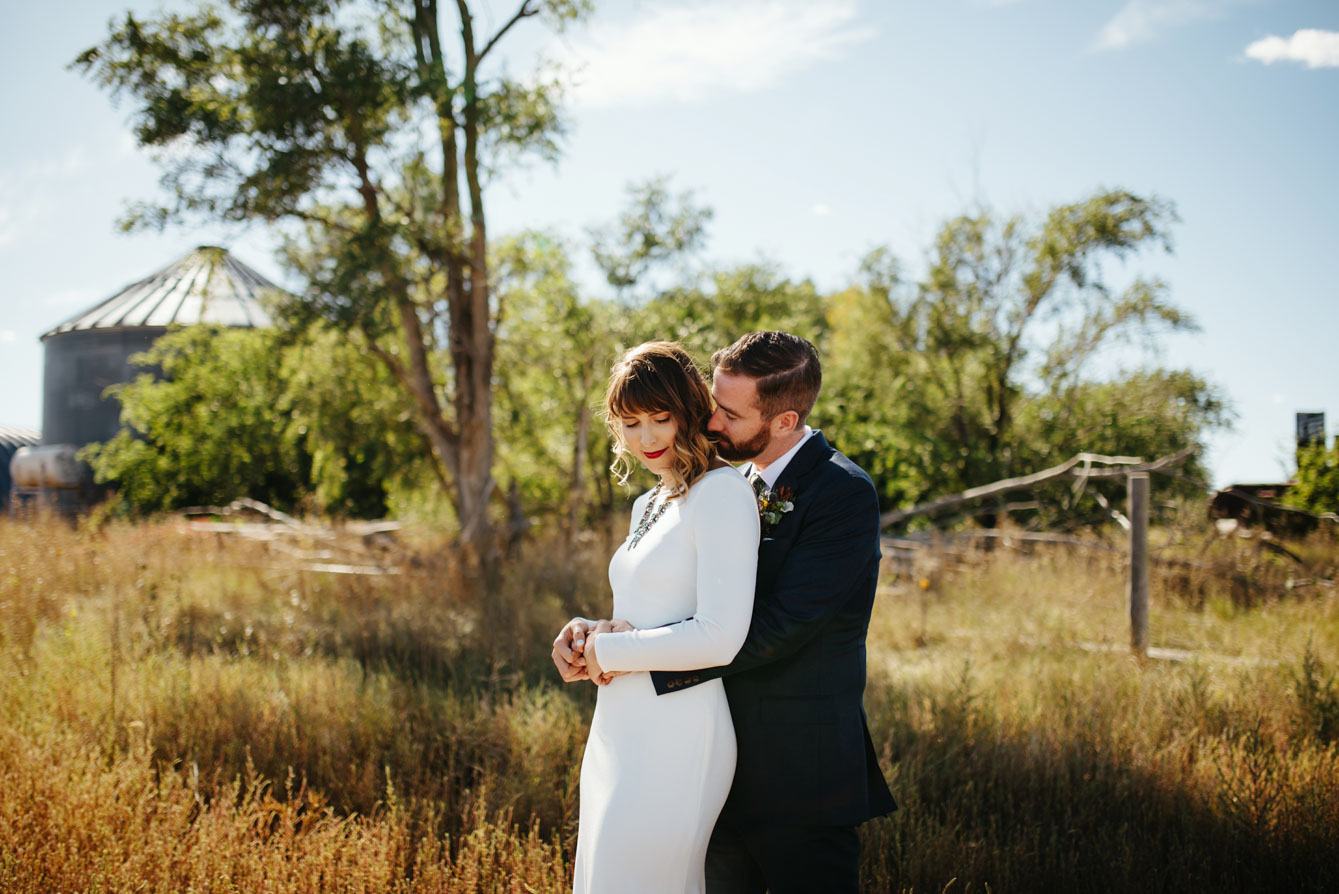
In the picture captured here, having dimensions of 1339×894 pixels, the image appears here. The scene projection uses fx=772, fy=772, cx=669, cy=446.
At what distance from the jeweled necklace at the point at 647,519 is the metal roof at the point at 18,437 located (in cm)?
3006

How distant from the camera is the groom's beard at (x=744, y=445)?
7.75 feet

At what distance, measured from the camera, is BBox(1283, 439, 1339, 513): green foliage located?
10.0 metres

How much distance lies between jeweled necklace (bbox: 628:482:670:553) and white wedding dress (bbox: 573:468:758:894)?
8 centimetres

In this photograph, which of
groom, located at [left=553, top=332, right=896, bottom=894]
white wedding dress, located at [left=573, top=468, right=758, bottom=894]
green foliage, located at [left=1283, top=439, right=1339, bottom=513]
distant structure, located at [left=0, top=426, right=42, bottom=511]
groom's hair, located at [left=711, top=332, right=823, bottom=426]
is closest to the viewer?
white wedding dress, located at [left=573, top=468, right=758, bottom=894]

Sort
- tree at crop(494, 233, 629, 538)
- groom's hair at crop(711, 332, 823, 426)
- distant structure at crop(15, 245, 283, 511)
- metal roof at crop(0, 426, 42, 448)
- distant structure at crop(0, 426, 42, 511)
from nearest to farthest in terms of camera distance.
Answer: groom's hair at crop(711, 332, 823, 426)
tree at crop(494, 233, 629, 538)
distant structure at crop(15, 245, 283, 511)
distant structure at crop(0, 426, 42, 511)
metal roof at crop(0, 426, 42, 448)

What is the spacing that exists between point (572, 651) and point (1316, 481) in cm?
1193

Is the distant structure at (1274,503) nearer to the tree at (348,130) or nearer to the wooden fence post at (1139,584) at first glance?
the wooden fence post at (1139,584)

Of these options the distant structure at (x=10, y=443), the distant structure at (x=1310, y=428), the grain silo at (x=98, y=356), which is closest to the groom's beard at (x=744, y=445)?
the distant structure at (x=1310, y=428)

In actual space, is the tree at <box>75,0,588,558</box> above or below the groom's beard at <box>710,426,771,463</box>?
above

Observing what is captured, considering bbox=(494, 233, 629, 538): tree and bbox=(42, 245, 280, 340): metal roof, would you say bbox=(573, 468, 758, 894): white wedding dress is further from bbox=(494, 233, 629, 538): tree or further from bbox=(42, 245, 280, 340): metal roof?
bbox=(42, 245, 280, 340): metal roof

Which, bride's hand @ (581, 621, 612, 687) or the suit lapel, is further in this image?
the suit lapel

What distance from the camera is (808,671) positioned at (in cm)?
220

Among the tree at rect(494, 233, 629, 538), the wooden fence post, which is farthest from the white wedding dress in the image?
the tree at rect(494, 233, 629, 538)

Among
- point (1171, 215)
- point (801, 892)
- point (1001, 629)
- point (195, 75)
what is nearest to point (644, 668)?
point (801, 892)
